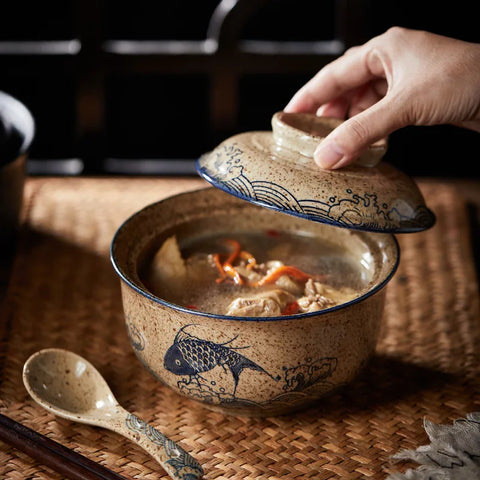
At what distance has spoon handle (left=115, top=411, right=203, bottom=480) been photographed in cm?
110

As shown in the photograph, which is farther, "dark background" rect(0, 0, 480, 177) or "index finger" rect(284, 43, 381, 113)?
"dark background" rect(0, 0, 480, 177)

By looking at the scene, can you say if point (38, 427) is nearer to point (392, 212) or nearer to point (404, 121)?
point (392, 212)

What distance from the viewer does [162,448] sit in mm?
1142

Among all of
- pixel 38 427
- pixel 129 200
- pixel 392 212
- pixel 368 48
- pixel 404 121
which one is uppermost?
pixel 368 48

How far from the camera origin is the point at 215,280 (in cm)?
138

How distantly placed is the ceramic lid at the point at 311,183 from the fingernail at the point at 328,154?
0.01m

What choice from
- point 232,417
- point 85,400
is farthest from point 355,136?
point 85,400

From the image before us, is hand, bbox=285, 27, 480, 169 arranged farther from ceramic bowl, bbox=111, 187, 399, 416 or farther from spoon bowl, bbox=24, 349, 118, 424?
spoon bowl, bbox=24, 349, 118, 424

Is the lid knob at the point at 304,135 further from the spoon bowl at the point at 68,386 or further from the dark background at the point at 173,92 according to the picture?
the dark background at the point at 173,92

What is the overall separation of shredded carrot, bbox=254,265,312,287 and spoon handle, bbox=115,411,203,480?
0.35m

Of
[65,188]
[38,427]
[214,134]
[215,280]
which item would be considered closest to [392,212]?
[215,280]

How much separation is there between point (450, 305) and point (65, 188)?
121cm

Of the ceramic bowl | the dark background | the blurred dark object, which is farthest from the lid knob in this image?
the dark background

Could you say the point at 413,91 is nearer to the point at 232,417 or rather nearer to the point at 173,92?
the point at 232,417
